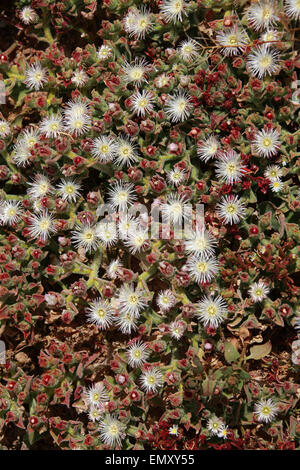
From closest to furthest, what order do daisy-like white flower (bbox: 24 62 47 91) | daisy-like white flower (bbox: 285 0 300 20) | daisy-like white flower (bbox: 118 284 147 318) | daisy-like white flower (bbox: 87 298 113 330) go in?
daisy-like white flower (bbox: 285 0 300 20), daisy-like white flower (bbox: 118 284 147 318), daisy-like white flower (bbox: 87 298 113 330), daisy-like white flower (bbox: 24 62 47 91)

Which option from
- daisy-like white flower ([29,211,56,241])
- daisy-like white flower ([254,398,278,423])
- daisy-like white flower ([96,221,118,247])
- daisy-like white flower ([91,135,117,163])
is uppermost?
daisy-like white flower ([91,135,117,163])

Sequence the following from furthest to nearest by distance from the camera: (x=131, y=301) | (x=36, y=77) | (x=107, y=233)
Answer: (x=36, y=77) → (x=107, y=233) → (x=131, y=301)

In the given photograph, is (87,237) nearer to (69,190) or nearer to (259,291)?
(69,190)

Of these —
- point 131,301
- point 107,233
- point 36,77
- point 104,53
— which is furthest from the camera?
point 36,77

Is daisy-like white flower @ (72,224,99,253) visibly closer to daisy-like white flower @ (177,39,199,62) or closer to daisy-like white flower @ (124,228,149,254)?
daisy-like white flower @ (124,228,149,254)

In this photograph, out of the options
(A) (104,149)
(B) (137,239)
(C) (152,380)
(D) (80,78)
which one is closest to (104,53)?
(D) (80,78)

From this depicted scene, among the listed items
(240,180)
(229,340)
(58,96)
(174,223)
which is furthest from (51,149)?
(229,340)

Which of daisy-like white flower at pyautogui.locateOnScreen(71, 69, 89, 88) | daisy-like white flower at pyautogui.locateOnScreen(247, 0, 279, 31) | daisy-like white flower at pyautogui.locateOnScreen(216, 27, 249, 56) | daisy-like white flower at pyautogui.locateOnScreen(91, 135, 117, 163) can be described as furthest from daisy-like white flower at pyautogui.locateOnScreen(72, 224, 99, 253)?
daisy-like white flower at pyautogui.locateOnScreen(247, 0, 279, 31)
